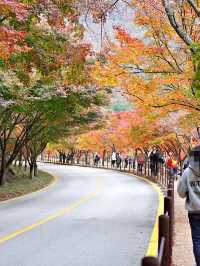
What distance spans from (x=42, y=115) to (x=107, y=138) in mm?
32304

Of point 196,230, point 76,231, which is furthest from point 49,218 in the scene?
point 196,230

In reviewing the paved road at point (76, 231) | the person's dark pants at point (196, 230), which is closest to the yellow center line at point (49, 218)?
the paved road at point (76, 231)

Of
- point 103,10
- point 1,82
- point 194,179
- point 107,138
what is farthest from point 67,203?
point 107,138

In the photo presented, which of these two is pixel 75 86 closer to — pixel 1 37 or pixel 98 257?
pixel 1 37

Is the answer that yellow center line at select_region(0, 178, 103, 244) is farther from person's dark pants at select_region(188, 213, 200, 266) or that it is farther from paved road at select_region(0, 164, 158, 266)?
person's dark pants at select_region(188, 213, 200, 266)

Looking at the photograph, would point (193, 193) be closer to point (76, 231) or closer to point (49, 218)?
point (76, 231)

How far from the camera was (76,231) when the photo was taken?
12.3m

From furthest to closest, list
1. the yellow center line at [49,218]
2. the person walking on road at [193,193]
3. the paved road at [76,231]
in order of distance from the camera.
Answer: the yellow center line at [49,218] < the paved road at [76,231] < the person walking on road at [193,193]

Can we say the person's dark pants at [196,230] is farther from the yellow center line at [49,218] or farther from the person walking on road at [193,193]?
the yellow center line at [49,218]

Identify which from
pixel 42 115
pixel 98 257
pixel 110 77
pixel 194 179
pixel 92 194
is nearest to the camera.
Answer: pixel 194 179

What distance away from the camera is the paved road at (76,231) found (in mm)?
9117

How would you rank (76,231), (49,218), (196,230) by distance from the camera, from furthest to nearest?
(49,218) < (76,231) < (196,230)

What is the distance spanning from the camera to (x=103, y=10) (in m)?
10.9

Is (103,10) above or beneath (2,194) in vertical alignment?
above
